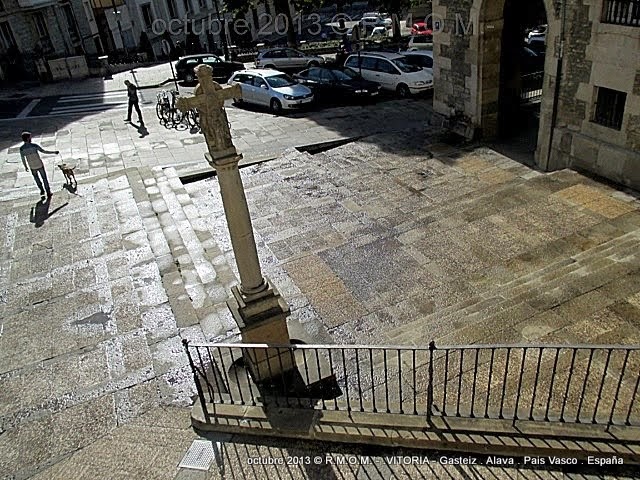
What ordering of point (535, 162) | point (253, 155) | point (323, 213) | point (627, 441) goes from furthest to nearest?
point (253, 155) < point (535, 162) < point (323, 213) < point (627, 441)

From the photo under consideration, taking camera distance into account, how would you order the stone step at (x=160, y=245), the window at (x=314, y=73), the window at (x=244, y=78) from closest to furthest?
1. the stone step at (x=160, y=245)
2. the window at (x=244, y=78)
3. the window at (x=314, y=73)

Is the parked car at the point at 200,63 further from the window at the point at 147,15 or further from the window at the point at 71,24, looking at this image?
the window at the point at 147,15

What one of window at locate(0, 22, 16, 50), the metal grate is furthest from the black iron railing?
window at locate(0, 22, 16, 50)

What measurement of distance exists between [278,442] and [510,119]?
39.3 feet

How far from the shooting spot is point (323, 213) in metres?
9.88

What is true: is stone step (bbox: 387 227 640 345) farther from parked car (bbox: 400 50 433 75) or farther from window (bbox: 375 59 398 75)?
parked car (bbox: 400 50 433 75)

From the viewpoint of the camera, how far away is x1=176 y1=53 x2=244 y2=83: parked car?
24219mm

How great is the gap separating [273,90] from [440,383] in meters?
15.2

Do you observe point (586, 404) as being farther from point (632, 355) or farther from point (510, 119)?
point (510, 119)

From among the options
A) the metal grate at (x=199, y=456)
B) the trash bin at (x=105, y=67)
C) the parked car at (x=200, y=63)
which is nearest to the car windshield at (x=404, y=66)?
the parked car at (x=200, y=63)

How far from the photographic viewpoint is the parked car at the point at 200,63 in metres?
24.2

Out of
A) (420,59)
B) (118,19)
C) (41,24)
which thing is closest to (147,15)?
(118,19)

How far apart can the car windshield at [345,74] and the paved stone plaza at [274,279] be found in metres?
7.88

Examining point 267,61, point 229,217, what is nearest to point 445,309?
point 229,217
